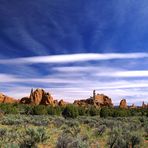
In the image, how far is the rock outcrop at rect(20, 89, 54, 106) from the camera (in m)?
159

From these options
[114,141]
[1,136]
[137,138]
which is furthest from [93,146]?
[1,136]

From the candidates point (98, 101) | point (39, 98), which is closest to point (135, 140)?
point (39, 98)

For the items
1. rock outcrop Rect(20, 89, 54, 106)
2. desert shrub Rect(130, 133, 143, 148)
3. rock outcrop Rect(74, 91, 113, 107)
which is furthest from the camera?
rock outcrop Rect(74, 91, 113, 107)

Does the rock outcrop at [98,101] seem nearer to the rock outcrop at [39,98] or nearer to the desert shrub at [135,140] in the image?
the rock outcrop at [39,98]

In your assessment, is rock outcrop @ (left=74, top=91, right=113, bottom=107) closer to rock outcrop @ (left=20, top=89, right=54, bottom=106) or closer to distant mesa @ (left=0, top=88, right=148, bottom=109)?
distant mesa @ (left=0, top=88, right=148, bottom=109)

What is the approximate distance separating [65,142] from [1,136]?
754 centimetres

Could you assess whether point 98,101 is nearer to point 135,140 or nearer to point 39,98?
point 39,98

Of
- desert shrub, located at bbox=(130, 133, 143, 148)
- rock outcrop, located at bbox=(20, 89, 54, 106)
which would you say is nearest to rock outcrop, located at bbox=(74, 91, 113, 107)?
rock outcrop, located at bbox=(20, 89, 54, 106)

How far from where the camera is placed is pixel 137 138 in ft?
61.2

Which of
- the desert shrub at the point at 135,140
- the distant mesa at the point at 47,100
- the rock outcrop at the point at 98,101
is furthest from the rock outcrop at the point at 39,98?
the desert shrub at the point at 135,140

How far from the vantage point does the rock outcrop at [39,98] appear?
159250 millimetres

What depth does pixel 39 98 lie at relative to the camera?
164 metres

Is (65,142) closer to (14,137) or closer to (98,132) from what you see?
(14,137)

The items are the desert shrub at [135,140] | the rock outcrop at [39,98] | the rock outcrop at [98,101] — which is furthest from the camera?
the rock outcrop at [98,101]
